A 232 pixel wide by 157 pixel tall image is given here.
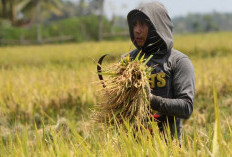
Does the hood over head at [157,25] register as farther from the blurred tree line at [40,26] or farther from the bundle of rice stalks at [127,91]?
the blurred tree line at [40,26]

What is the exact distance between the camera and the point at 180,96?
162 centimetres

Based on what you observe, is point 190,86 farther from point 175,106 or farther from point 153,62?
point 153,62

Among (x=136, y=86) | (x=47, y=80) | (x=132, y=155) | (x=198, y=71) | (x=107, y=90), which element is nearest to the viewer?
(x=132, y=155)

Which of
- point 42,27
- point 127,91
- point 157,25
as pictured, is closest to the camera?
point 127,91

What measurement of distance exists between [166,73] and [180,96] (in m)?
0.15

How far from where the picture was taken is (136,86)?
1.40 metres

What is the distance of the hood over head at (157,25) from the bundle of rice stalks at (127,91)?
299 millimetres

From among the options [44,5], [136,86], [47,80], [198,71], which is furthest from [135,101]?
[44,5]

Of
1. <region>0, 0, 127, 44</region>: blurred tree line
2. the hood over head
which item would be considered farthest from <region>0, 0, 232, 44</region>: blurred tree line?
the hood over head

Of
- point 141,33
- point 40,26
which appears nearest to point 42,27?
point 40,26

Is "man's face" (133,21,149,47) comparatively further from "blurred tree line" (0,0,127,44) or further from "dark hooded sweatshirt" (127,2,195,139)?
"blurred tree line" (0,0,127,44)

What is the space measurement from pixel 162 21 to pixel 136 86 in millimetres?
533

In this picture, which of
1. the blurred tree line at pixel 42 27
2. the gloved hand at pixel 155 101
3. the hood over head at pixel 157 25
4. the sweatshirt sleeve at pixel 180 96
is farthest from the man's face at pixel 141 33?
the blurred tree line at pixel 42 27

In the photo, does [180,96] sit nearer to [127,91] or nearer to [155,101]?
[155,101]
